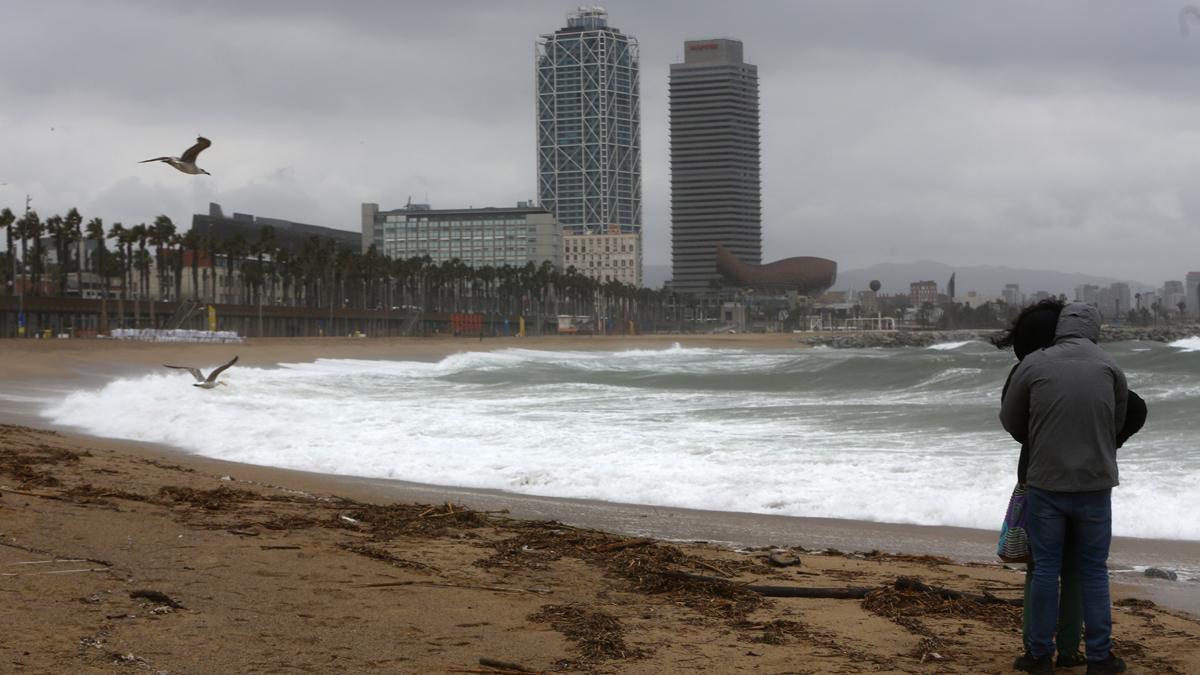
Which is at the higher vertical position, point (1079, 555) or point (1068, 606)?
point (1079, 555)

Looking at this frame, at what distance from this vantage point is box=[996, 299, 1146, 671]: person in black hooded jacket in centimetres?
493

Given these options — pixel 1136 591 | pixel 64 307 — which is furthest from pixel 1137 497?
pixel 64 307

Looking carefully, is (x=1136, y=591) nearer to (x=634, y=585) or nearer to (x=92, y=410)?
(x=634, y=585)

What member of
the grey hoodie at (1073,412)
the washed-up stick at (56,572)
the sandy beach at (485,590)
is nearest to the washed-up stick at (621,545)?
the sandy beach at (485,590)

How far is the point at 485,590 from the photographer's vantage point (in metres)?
6.10

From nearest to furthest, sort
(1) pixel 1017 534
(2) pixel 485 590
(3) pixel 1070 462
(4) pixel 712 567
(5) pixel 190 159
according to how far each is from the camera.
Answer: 1. (3) pixel 1070 462
2. (1) pixel 1017 534
3. (2) pixel 485 590
4. (4) pixel 712 567
5. (5) pixel 190 159

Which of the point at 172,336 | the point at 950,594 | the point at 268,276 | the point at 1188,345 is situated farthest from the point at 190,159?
the point at 268,276

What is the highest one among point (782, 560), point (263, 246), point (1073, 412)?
point (263, 246)

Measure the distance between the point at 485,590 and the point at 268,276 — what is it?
128489 mm

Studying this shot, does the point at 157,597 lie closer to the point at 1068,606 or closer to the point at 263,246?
the point at 1068,606

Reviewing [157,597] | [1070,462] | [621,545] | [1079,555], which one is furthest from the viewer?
[621,545]

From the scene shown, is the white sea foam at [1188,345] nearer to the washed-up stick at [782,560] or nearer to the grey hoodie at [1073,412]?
the washed-up stick at [782,560]

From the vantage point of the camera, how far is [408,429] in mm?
17484

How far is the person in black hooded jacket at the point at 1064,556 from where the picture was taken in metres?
4.93
